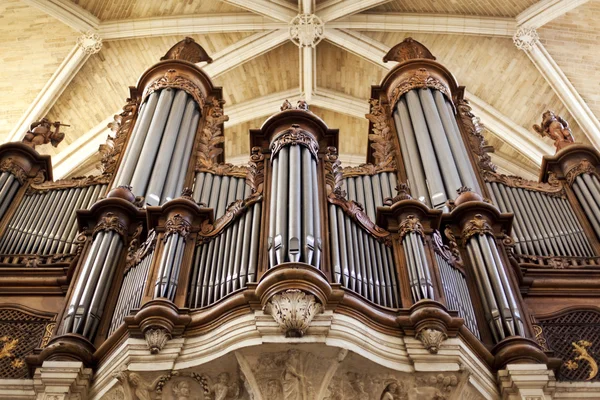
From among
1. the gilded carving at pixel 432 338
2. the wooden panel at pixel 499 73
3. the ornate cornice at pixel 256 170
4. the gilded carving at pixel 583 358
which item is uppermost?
the wooden panel at pixel 499 73

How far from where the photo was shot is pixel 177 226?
7.28 m

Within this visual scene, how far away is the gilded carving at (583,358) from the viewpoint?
22.4 feet

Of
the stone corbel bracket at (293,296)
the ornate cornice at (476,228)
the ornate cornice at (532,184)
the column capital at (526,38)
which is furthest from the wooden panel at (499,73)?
the stone corbel bracket at (293,296)

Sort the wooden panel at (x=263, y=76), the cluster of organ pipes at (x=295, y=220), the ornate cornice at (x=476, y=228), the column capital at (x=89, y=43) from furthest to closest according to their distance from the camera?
1. the wooden panel at (x=263, y=76)
2. the column capital at (x=89, y=43)
3. the ornate cornice at (x=476, y=228)
4. the cluster of organ pipes at (x=295, y=220)

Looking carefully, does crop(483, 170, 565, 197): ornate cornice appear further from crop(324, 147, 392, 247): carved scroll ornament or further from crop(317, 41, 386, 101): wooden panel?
crop(317, 41, 386, 101): wooden panel

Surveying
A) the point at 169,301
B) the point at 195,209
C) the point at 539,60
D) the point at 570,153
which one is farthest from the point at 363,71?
the point at 169,301

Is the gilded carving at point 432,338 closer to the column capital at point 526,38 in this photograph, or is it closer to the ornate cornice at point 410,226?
the ornate cornice at point 410,226

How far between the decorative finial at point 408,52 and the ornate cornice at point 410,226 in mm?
5829

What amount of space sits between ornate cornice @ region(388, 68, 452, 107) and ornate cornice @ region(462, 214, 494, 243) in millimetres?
4037

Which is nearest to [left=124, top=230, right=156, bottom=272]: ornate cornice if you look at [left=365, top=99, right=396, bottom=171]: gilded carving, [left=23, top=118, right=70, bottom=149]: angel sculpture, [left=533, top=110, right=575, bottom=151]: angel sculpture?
[left=365, top=99, right=396, bottom=171]: gilded carving

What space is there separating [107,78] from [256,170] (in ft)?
32.5

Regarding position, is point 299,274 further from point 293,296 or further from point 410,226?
point 410,226

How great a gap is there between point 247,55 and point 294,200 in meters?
10.8

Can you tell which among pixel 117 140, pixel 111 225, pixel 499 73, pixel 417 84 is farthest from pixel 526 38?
pixel 111 225
